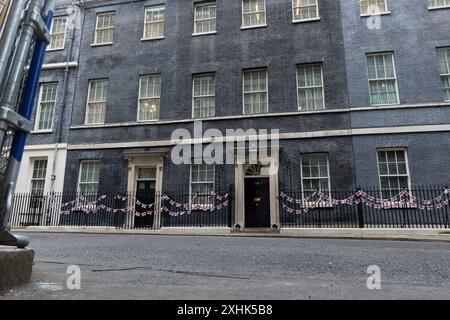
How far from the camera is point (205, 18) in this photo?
17.5 m

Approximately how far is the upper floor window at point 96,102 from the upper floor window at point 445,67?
16.3 meters

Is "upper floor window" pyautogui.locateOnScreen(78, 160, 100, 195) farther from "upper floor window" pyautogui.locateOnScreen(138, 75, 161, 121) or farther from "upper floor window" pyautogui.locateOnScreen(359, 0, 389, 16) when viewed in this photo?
"upper floor window" pyautogui.locateOnScreen(359, 0, 389, 16)

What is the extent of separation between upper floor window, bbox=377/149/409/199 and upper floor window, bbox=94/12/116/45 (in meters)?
15.4

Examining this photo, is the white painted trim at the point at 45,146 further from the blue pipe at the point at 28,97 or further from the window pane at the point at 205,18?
the blue pipe at the point at 28,97

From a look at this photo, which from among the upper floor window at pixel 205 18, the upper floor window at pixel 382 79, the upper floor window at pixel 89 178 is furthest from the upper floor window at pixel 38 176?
the upper floor window at pixel 382 79

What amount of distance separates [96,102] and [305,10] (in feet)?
38.8

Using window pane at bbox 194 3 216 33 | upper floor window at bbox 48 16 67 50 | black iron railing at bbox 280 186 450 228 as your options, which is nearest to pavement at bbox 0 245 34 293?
black iron railing at bbox 280 186 450 228

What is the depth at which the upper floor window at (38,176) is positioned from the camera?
1731 cm

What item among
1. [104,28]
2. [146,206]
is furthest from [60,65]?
[146,206]

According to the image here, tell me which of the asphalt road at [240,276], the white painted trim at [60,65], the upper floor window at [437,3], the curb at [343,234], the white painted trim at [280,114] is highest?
the upper floor window at [437,3]

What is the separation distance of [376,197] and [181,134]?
9.13m

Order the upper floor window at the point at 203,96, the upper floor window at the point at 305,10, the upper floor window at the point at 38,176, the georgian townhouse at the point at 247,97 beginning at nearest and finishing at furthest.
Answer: the georgian townhouse at the point at 247,97, the upper floor window at the point at 305,10, the upper floor window at the point at 203,96, the upper floor window at the point at 38,176

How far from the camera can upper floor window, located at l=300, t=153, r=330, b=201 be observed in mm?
14156
